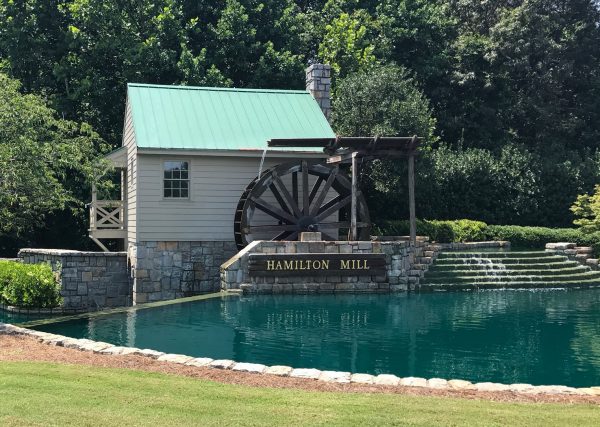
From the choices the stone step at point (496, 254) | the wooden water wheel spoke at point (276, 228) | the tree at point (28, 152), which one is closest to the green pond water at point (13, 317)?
the tree at point (28, 152)

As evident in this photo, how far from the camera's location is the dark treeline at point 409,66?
82.5 feet

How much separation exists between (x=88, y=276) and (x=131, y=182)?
3041mm

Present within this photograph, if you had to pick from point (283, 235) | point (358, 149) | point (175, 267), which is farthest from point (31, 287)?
point (358, 149)

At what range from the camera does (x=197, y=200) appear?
18766 millimetres

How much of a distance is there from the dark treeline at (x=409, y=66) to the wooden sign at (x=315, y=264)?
6.67m

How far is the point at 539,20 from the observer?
103 feet

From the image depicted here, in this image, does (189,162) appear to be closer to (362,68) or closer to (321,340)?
(321,340)

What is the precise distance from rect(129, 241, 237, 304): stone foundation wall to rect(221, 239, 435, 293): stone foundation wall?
6.10 ft

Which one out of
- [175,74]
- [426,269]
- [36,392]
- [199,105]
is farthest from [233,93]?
[36,392]

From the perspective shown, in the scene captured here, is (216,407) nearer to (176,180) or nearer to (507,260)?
(176,180)

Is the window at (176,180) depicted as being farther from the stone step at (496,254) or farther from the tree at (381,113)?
the stone step at (496,254)

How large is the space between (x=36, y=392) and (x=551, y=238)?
2022 centimetres

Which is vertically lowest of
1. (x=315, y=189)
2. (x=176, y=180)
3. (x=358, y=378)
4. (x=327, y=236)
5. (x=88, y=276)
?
(x=358, y=378)

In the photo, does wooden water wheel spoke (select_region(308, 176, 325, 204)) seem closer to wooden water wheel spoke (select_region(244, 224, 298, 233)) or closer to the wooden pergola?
the wooden pergola
